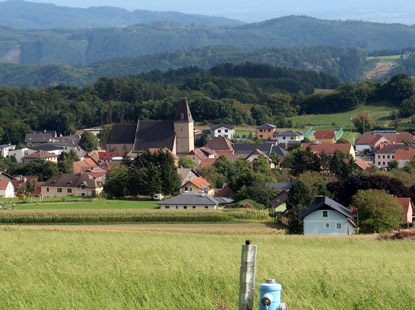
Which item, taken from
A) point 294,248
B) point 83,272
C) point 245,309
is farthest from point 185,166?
point 245,309

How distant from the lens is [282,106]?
341 feet

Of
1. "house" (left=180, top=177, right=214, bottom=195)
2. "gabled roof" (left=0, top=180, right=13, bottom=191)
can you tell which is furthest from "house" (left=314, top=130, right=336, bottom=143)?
"gabled roof" (left=0, top=180, right=13, bottom=191)

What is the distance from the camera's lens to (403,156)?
61.1 meters

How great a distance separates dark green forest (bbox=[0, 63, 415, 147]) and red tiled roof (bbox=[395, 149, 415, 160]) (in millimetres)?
29781

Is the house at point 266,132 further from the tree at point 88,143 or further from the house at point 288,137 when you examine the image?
the tree at point 88,143

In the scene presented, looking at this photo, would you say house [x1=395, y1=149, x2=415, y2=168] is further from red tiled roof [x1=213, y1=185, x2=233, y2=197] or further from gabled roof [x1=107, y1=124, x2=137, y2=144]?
gabled roof [x1=107, y1=124, x2=137, y2=144]

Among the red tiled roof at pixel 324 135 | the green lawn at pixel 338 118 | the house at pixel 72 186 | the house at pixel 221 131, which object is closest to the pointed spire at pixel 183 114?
the house at pixel 221 131

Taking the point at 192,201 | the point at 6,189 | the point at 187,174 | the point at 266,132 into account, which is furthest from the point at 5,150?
the point at 192,201

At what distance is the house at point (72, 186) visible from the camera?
157ft

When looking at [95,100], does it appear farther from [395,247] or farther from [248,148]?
[395,247]

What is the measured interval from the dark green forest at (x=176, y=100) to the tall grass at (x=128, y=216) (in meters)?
56.6

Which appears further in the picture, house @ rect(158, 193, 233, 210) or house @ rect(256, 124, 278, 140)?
house @ rect(256, 124, 278, 140)

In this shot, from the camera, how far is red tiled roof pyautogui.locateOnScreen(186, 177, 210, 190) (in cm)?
4559

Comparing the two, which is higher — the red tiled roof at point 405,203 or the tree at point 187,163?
the red tiled roof at point 405,203
